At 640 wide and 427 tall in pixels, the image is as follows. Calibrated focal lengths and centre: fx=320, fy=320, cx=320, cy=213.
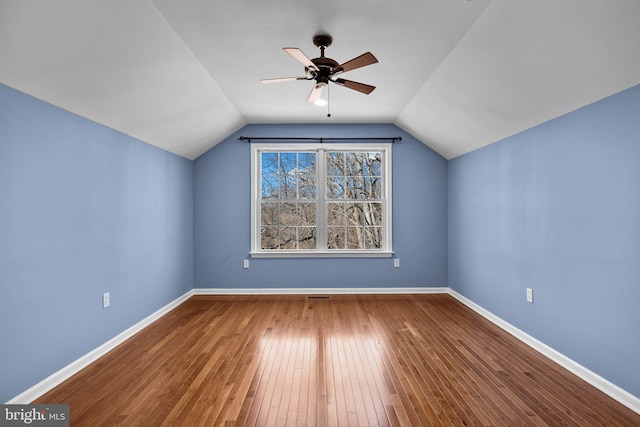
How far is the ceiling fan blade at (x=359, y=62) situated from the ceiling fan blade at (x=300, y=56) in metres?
0.19

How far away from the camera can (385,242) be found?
4938mm

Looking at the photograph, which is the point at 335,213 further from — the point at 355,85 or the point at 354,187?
the point at 355,85

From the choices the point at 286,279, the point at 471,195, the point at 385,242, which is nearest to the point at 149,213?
the point at 286,279

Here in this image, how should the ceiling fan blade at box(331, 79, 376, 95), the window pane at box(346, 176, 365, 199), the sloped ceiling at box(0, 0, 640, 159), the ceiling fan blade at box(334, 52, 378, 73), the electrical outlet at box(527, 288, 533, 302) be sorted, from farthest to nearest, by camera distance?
the window pane at box(346, 176, 365, 199) → the electrical outlet at box(527, 288, 533, 302) → the ceiling fan blade at box(331, 79, 376, 95) → the ceiling fan blade at box(334, 52, 378, 73) → the sloped ceiling at box(0, 0, 640, 159)

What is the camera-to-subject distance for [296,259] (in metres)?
4.86

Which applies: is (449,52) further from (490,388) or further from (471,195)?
(490,388)

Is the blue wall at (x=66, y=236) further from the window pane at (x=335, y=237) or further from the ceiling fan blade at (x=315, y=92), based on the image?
the window pane at (x=335, y=237)

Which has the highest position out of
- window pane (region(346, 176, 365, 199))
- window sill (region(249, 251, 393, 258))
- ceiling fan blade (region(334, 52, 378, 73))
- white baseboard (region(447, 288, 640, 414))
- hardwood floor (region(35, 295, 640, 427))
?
ceiling fan blade (region(334, 52, 378, 73))

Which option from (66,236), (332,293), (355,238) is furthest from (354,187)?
(66,236)

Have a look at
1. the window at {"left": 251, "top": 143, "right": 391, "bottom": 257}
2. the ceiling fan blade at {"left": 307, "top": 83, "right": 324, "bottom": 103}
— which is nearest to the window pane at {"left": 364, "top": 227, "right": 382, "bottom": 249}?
the window at {"left": 251, "top": 143, "right": 391, "bottom": 257}

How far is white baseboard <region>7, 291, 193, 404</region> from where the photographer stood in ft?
6.89

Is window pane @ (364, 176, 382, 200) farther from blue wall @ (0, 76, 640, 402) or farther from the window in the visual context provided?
blue wall @ (0, 76, 640, 402)

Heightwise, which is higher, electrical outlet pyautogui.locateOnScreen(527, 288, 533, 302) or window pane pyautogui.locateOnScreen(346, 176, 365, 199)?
window pane pyautogui.locateOnScreen(346, 176, 365, 199)

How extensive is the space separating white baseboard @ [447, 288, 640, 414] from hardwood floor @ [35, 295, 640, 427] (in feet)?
0.22
